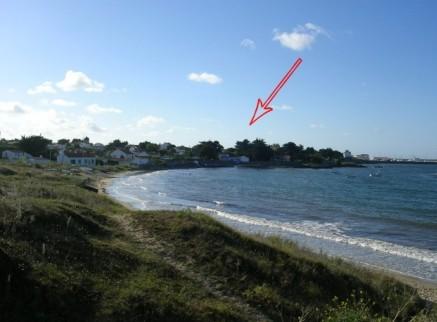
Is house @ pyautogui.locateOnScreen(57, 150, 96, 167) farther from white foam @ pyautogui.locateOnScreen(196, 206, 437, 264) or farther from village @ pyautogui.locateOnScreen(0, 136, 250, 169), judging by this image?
white foam @ pyautogui.locateOnScreen(196, 206, 437, 264)

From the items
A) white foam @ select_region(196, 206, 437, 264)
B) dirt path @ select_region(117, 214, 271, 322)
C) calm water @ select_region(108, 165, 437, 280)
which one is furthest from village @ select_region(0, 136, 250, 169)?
dirt path @ select_region(117, 214, 271, 322)

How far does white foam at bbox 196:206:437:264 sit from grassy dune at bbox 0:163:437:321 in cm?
1100

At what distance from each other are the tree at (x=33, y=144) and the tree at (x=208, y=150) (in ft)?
283

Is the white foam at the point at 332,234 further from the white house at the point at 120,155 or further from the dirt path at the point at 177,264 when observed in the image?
the white house at the point at 120,155

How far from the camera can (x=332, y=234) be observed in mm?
32312

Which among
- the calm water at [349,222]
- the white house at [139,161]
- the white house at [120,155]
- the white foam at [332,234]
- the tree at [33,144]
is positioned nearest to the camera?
the calm water at [349,222]

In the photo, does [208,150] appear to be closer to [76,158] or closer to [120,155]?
[120,155]

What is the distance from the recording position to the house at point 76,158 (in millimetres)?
114938

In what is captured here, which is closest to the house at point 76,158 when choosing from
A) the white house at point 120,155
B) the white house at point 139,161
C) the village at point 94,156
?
the village at point 94,156

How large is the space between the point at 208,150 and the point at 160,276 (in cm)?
18022

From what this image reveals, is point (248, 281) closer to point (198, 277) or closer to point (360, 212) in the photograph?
point (198, 277)

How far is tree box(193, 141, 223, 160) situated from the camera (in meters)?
190

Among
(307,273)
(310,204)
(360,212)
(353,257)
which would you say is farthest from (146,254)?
(310,204)

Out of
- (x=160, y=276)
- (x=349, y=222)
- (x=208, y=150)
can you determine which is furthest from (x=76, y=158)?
(x=160, y=276)
